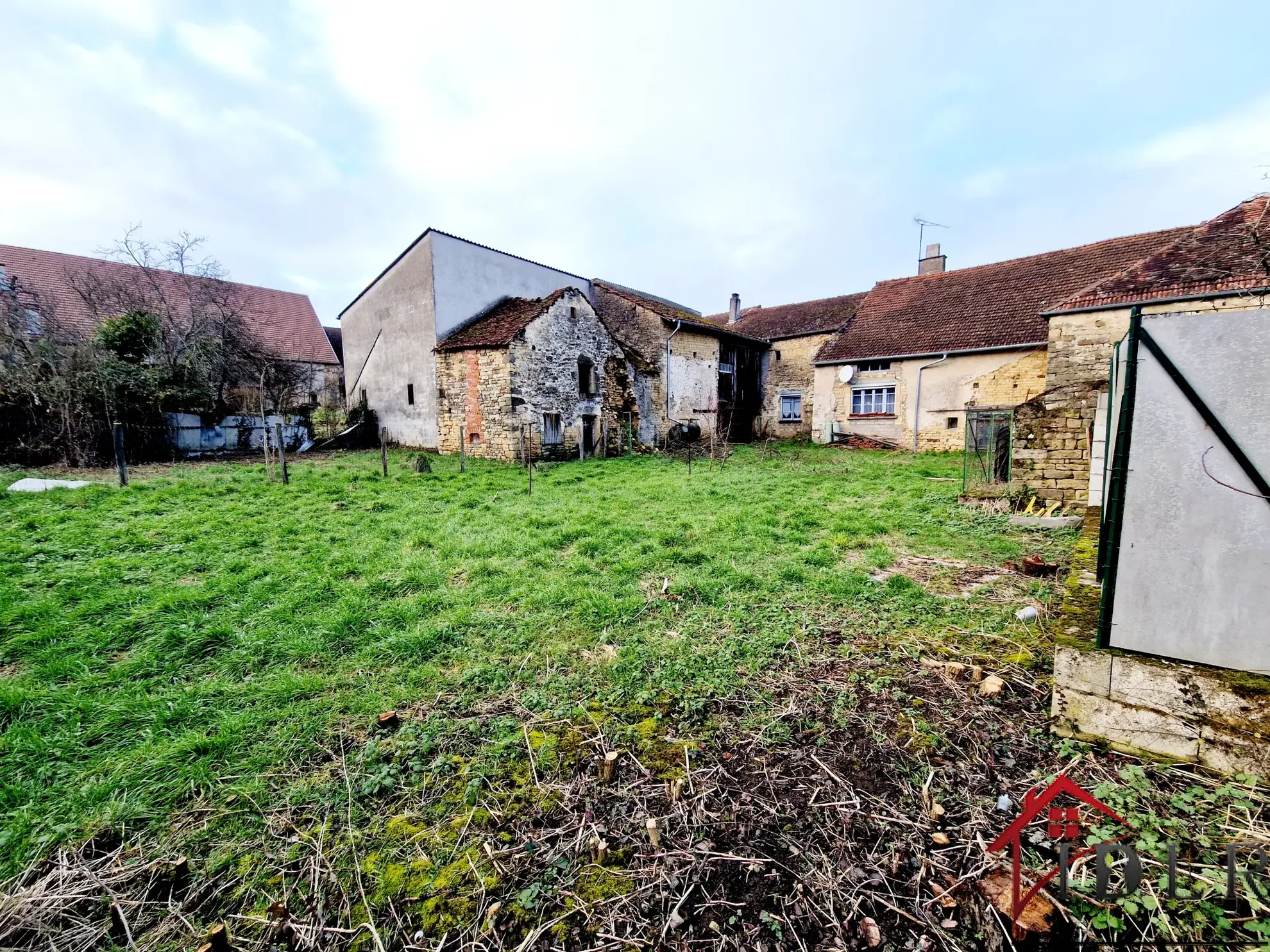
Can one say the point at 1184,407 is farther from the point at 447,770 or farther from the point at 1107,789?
the point at 447,770

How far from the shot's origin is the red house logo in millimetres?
1810

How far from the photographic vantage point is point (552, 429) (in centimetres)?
1689

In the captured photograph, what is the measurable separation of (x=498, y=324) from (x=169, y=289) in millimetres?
19170

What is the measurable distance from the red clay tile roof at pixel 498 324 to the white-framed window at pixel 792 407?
11424mm

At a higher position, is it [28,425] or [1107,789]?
[28,425]

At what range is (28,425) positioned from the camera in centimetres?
1270

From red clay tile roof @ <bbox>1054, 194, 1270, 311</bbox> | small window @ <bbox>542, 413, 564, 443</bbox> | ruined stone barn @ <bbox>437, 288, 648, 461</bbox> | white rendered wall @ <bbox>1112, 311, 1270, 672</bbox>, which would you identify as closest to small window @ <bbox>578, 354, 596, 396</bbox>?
ruined stone barn @ <bbox>437, 288, 648, 461</bbox>

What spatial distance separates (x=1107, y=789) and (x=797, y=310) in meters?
25.7

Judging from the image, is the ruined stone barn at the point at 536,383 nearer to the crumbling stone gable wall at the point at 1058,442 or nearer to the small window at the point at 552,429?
the small window at the point at 552,429

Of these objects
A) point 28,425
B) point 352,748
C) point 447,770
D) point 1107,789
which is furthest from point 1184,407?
A: point 28,425

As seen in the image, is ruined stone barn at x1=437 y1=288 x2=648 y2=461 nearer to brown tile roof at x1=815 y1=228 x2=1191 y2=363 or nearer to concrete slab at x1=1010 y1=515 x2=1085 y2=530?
brown tile roof at x1=815 y1=228 x2=1191 y2=363

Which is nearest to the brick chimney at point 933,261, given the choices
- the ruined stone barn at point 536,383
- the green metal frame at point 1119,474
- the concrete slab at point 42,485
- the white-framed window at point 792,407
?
the white-framed window at point 792,407

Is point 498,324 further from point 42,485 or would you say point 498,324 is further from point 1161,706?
point 1161,706

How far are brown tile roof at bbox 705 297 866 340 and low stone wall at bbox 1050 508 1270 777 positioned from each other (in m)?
21.5
